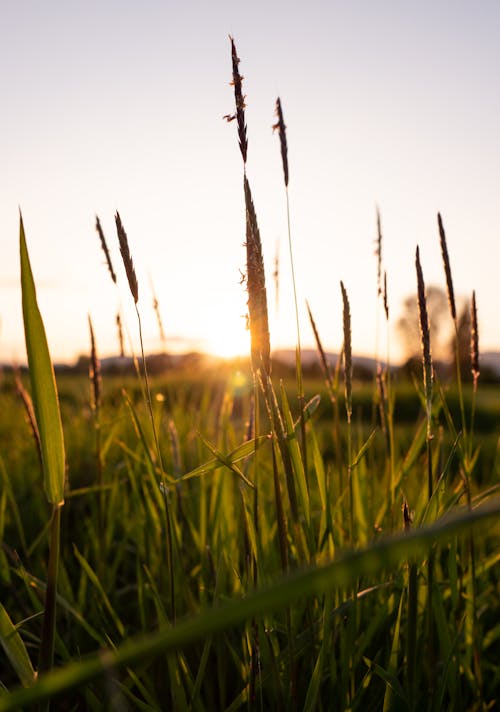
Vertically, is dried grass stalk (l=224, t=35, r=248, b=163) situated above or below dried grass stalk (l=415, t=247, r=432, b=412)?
above

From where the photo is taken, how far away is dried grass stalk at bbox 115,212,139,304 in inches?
31.0

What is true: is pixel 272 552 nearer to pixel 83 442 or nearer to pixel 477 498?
pixel 477 498

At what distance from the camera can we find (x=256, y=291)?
0.77 metres

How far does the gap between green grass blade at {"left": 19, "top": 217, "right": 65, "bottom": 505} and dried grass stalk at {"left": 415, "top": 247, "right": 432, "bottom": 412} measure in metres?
0.52

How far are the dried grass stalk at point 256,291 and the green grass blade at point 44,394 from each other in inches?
9.8

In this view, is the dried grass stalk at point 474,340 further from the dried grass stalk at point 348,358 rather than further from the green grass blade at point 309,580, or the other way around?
the green grass blade at point 309,580

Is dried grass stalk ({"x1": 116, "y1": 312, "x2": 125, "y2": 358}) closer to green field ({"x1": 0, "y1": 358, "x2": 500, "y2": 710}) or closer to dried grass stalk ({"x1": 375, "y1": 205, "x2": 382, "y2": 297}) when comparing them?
green field ({"x1": 0, "y1": 358, "x2": 500, "y2": 710})

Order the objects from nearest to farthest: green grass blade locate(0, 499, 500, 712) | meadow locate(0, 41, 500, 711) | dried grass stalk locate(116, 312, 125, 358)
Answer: green grass blade locate(0, 499, 500, 712), meadow locate(0, 41, 500, 711), dried grass stalk locate(116, 312, 125, 358)

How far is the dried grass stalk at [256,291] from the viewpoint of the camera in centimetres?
75

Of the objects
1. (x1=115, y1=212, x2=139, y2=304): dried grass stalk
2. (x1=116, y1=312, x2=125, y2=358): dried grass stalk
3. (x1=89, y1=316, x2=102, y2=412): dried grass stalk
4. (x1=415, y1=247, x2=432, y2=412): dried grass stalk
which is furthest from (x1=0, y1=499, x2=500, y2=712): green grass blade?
(x1=116, y1=312, x2=125, y2=358): dried grass stalk

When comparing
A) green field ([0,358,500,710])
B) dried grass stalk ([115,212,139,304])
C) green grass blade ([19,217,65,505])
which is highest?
dried grass stalk ([115,212,139,304])

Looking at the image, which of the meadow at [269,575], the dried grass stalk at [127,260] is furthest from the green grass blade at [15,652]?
the dried grass stalk at [127,260]

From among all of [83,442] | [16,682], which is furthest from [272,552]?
[83,442]

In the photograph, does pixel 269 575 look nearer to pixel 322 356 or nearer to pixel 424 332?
pixel 322 356
